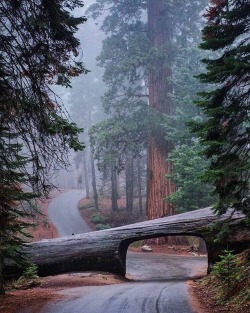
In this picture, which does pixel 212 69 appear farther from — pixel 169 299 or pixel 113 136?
pixel 113 136

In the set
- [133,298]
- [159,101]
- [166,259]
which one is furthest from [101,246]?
[159,101]

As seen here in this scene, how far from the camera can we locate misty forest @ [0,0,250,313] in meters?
5.73

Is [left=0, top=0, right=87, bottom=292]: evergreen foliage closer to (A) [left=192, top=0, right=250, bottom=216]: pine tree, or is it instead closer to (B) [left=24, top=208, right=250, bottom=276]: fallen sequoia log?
(A) [left=192, top=0, right=250, bottom=216]: pine tree

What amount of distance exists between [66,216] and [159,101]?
57.5ft

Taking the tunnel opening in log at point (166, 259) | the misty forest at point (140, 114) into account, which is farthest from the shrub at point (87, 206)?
the tunnel opening in log at point (166, 259)

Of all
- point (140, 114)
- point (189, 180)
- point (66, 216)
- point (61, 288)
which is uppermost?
point (140, 114)

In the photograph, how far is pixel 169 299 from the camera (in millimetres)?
7828

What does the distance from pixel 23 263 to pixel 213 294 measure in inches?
198

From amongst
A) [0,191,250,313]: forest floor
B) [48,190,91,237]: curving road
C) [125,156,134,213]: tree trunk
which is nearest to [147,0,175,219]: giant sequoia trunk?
[0,191,250,313]: forest floor

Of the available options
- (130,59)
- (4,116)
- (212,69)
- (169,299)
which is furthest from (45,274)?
(130,59)

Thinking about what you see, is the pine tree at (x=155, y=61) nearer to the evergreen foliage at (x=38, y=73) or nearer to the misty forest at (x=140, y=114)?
the misty forest at (x=140, y=114)

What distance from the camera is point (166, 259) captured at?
17.0 m

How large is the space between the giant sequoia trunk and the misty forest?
65mm

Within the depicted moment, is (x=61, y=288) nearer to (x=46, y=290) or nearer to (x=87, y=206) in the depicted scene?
(x=46, y=290)
